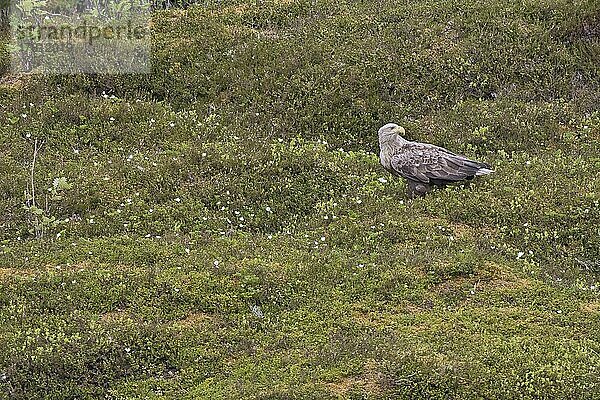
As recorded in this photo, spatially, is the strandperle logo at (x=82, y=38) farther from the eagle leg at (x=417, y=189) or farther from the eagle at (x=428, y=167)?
the eagle leg at (x=417, y=189)

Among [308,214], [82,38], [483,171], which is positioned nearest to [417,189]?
[483,171]

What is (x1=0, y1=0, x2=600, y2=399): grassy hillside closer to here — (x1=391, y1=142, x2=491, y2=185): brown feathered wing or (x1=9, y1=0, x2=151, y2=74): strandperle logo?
(x1=391, y1=142, x2=491, y2=185): brown feathered wing

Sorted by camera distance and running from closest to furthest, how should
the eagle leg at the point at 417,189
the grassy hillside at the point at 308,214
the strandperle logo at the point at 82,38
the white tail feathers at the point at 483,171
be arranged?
the grassy hillside at the point at 308,214 < the white tail feathers at the point at 483,171 < the eagle leg at the point at 417,189 < the strandperle logo at the point at 82,38

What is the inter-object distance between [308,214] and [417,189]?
81.9 inches

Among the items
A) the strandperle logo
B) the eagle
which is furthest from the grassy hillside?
the strandperle logo

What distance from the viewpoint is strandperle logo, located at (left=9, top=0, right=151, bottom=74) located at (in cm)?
1977

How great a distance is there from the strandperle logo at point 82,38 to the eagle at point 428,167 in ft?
27.4

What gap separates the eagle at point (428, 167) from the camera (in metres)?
14.4

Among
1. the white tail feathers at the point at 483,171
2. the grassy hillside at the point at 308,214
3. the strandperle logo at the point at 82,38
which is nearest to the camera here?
the grassy hillside at the point at 308,214

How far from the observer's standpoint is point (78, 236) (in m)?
13.0

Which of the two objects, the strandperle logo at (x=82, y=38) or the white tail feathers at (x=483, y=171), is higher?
the strandperle logo at (x=82, y=38)

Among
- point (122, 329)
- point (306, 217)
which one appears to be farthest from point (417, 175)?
point (122, 329)

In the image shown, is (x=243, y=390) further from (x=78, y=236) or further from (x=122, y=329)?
(x=78, y=236)

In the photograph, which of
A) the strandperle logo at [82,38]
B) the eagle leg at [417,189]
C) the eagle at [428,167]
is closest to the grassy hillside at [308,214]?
the eagle leg at [417,189]
